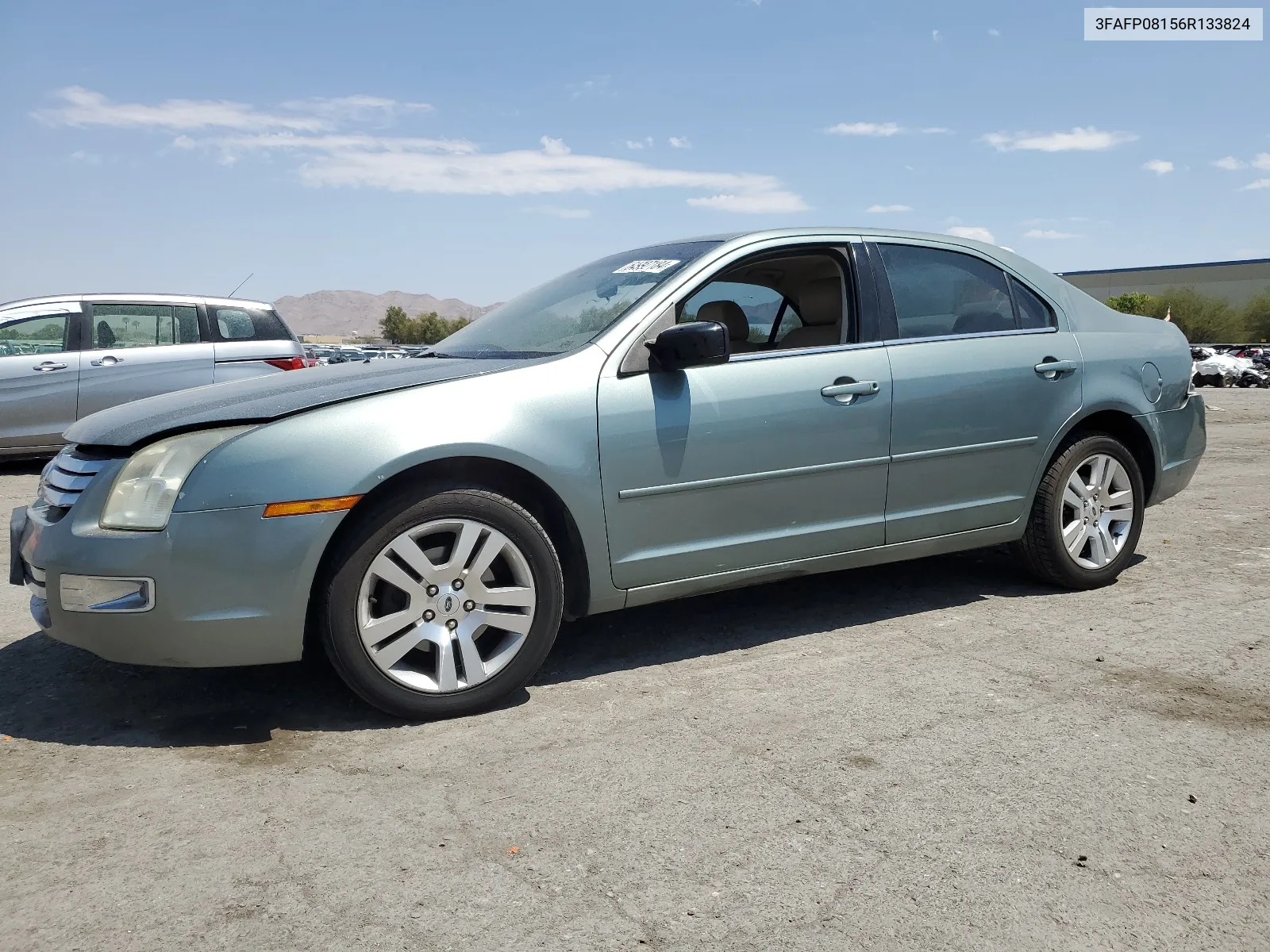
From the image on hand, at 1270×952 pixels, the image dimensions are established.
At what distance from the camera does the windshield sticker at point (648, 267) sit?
165 inches

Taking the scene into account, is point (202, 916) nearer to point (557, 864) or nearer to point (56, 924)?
point (56, 924)

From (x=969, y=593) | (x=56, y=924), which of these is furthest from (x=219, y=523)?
(x=969, y=593)

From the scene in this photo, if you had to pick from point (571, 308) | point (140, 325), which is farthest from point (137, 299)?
point (571, 308)

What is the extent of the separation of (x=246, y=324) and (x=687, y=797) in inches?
348

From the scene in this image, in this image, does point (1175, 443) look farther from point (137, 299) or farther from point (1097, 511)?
point (137, 299)

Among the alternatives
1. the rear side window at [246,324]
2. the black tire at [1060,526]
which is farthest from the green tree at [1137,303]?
the black tire at [1060,526]

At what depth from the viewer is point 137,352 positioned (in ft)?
32.8

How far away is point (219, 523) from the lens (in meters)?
3.16

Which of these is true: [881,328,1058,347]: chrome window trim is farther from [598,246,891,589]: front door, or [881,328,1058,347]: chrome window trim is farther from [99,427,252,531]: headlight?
[99,427,252,531]: headlight

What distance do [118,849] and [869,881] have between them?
1.77m

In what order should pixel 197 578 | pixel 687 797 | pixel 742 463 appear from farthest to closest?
1. pixel 742 463
2. pixel 197 578
3. pixel 687 797

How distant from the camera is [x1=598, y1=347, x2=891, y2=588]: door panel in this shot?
3.73 meters

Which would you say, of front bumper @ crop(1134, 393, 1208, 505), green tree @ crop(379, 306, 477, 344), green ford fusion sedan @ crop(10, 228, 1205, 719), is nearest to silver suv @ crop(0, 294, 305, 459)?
green ford fusion sedan @ crop(10, 228, 1205, 719)

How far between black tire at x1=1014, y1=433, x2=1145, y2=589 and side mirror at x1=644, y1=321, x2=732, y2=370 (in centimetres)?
193
